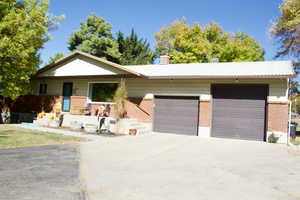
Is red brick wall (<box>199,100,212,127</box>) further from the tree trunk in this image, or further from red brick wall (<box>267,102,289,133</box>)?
the tree trunk

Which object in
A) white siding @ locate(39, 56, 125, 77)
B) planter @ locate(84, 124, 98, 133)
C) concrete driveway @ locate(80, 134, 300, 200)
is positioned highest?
white siding @ locate(39, 56, 125, 77)

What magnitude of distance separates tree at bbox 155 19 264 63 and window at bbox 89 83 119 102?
1572 centimetres

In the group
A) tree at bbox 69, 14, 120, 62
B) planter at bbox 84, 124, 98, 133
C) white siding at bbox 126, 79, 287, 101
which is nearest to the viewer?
white siding at bbox 126, 79, 287, 101

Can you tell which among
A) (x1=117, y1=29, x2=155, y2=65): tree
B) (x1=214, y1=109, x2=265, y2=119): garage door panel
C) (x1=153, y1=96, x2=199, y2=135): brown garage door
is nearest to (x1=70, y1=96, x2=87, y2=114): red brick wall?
(x1=153, y1=96, x2=199, y2=135): brown garage door

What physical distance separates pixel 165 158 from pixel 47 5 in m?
13.1

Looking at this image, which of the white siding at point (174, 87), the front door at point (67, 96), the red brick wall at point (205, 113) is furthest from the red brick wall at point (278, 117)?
the front door at point (67, 96)

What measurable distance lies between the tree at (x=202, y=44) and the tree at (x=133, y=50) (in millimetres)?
2967

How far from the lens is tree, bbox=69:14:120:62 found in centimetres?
3003

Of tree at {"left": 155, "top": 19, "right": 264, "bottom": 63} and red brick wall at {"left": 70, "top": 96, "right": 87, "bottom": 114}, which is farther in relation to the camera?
tree at {"left": 155, "top": 19, "right": 264, "bottom": 63}

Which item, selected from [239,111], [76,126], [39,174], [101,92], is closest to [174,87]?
[239,111]

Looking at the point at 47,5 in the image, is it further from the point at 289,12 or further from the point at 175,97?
the point at 289,12

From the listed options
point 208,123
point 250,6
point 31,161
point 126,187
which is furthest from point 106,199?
point 250,6

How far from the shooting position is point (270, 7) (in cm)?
2145

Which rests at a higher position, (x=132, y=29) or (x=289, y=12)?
(x=132, y=29)
